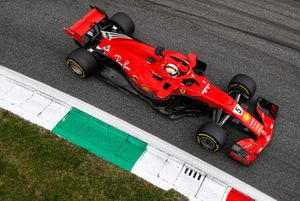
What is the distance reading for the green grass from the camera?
6223mm

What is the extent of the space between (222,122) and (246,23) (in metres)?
4.48

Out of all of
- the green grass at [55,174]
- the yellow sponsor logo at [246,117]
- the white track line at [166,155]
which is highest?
the yellow sponsor logo at [246,117]

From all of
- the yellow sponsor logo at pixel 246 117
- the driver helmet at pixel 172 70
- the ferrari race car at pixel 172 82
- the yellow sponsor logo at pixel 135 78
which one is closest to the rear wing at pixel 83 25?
the ferrari race car at pixel 172 82

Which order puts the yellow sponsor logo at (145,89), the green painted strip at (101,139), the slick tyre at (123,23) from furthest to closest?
1. the slick tyre at (123,23)
2. the yellow sponsor logo at (145,89)
3. the green painted strip at (101,139)

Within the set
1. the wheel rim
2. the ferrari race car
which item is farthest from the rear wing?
the wheel rim

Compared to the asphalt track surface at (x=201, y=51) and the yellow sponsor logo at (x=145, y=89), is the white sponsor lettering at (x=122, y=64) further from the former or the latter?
the asphalt track surface at (x=201, y=51)

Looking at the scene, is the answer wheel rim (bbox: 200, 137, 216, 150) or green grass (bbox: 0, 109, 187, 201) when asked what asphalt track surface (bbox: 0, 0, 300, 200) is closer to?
wheel rim (bbox: 200, 137, 216, 150)

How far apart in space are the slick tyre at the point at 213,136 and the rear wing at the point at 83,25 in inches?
142

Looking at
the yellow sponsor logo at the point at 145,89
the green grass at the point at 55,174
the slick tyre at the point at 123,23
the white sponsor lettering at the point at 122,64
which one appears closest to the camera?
the green grass at the point at 55,174

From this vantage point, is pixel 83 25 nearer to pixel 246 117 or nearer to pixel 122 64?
pixel 122 64

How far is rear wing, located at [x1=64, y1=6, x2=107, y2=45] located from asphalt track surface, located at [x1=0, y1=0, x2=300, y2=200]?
94 cm

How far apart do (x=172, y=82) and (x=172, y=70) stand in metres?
0.27

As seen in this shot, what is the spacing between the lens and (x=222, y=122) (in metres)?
7.01

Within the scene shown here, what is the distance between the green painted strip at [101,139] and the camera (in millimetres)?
6855
